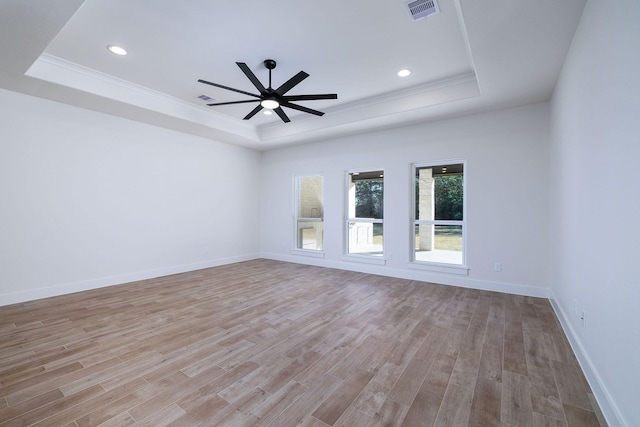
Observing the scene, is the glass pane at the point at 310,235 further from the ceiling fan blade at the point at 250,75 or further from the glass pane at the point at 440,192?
the ceiling fan blade at the point at 250,75

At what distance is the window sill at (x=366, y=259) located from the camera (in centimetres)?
534

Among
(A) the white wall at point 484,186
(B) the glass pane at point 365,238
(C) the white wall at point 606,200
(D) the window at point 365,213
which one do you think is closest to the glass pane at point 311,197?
(A) the white wall at point 484,186

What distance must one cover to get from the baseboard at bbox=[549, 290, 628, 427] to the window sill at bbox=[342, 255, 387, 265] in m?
2.77

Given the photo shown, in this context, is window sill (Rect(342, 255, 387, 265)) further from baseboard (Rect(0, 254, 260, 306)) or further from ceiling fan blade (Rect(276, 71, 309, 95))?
ceiling fan blade (Rect(276, 71, 309, 95))

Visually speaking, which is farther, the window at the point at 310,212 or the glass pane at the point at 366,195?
the window at the point at 310,212

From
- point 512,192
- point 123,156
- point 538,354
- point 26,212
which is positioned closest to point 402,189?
point 512,192

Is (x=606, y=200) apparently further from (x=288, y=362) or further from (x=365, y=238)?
(x=365, y=238)

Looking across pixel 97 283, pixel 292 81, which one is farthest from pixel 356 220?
pixel 97 283

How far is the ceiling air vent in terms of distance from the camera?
96.3 inches

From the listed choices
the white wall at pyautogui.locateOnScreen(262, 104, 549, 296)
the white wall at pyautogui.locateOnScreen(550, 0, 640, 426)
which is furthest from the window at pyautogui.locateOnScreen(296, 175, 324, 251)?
the white wall at pyautogui.locateOnScreen(550, 0, 640, 426)

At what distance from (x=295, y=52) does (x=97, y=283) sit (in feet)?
14.9

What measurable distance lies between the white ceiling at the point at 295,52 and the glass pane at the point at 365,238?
2.02m

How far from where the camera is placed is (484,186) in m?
4.38

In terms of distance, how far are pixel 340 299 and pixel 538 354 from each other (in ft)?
7.16
